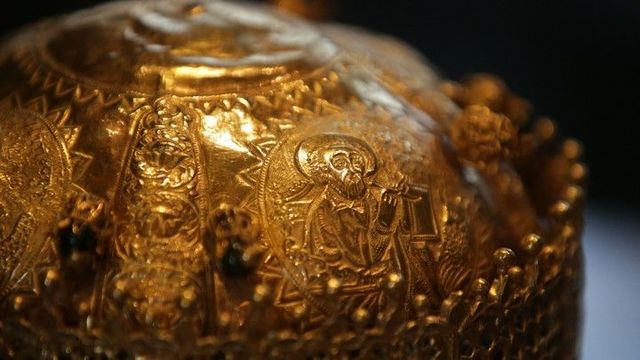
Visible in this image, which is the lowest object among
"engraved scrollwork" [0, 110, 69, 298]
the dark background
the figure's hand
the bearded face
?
the dark background

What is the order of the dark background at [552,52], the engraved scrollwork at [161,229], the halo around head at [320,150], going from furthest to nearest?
the dark background at [552,52] < the halo around head at [320,150] < the engraved scrollwork at [161,229]

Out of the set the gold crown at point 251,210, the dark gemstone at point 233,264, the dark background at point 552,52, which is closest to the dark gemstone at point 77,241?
the gold crown at point 251,210

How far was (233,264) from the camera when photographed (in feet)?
3.69

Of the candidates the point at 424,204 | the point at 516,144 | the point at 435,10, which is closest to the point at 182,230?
the point at 424,204

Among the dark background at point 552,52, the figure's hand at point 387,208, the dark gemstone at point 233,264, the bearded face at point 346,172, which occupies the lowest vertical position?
the dark background at point 552,52

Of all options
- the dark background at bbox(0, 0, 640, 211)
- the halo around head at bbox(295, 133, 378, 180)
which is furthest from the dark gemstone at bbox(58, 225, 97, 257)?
the dark background at bbox(0, 0, 640, 211)

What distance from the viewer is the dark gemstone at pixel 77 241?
114 cm

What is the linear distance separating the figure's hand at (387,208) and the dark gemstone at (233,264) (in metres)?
0.18

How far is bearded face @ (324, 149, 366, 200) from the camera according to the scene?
121 cm

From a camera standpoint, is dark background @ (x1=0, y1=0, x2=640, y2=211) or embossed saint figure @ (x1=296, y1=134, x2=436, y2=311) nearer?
embossed saint figure @ (x1=296, y1=134, x2=436, y2=311)

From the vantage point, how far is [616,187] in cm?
261

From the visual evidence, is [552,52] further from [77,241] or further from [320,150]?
[77,241]

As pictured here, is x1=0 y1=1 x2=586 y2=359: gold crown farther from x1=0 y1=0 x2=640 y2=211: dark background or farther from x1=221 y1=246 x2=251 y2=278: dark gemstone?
x1=0 y1=0 x2=640 y2=211: dark background

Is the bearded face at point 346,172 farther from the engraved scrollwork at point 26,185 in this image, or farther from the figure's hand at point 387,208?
the engraved scrollwork at point 26,185
